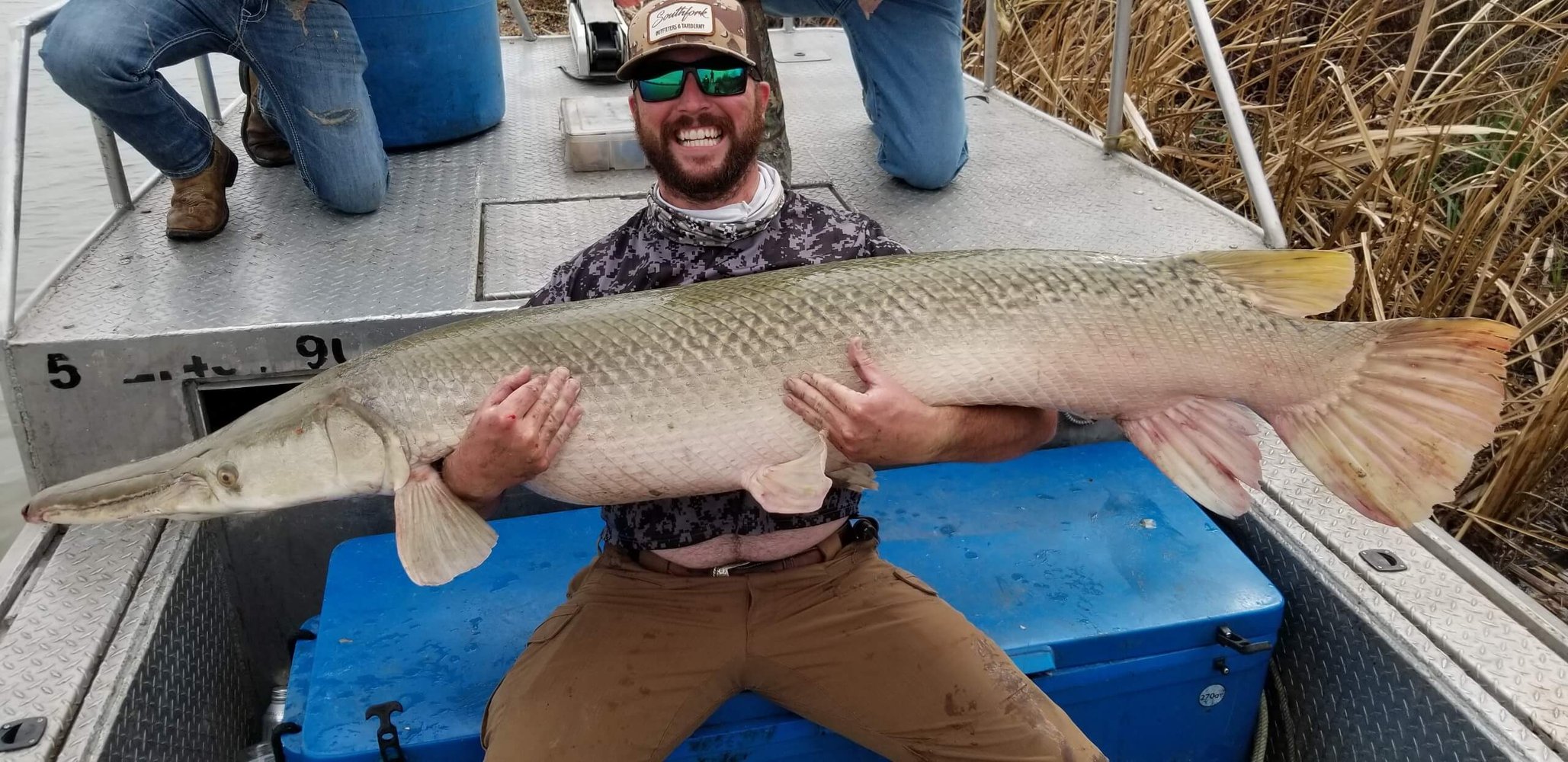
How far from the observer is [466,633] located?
2.33 m

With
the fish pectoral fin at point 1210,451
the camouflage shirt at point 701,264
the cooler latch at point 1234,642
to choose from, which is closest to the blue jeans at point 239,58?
the camouflage shirt at point 701,264

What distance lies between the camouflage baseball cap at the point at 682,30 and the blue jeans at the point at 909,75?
1853 millimetres

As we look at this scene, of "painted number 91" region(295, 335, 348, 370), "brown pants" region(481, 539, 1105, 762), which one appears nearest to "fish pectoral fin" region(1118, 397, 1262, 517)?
"brown pants" region(481, 539, 1105, 762)

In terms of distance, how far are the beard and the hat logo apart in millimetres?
168

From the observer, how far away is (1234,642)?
90.4 inches

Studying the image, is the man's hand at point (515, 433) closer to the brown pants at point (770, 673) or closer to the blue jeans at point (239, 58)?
the brown pants at point (770, 673)

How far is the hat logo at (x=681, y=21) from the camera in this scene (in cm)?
217

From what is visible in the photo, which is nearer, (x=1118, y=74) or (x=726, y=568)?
(x=726, y=568)

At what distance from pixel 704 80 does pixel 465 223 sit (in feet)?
5.35

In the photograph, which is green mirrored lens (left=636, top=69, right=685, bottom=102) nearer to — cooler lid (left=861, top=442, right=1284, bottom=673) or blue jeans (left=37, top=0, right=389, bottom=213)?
cooler lid (left=861, top=442, right=1284, bottom=673)

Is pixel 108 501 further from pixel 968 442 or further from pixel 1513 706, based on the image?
pixel 1513 706

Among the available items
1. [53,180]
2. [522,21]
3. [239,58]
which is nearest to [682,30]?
[239,58]

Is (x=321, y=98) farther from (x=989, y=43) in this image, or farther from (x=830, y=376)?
(x=989, y=43)

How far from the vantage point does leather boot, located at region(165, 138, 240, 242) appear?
3.29m
